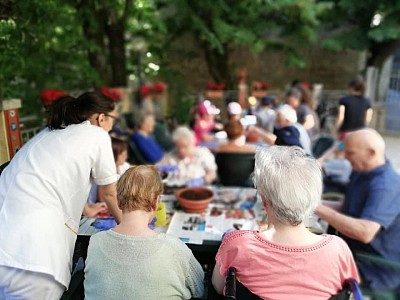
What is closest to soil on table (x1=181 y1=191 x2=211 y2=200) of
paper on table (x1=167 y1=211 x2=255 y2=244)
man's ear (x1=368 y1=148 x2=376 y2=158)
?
paper on table (x1=167 y1=211 x2=255 y2=244)

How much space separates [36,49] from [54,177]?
10.1 feet

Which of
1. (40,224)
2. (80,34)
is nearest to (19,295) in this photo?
(40,224)

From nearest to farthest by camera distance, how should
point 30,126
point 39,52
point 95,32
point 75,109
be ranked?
point 75,109 < point 30,126 < point 39,52 < point 95,32

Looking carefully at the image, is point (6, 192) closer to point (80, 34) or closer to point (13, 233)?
point (13, 233)

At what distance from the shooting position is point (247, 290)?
1285mm

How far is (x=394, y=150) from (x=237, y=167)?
625cm

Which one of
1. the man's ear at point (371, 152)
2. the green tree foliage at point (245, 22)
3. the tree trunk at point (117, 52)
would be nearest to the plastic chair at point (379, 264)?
the man's ear at point (371, 152)

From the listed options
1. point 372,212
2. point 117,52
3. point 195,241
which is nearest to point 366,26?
point 117,52

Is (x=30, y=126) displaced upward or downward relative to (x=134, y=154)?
upward

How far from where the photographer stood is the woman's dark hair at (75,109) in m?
1.58

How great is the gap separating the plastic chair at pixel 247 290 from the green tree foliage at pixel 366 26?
29.9 feet

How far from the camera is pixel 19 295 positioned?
1.38 meters

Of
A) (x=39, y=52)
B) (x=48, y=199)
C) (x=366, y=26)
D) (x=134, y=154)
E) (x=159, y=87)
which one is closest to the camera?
(x=48, y=199)

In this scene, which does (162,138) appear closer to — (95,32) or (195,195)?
(95,32)
